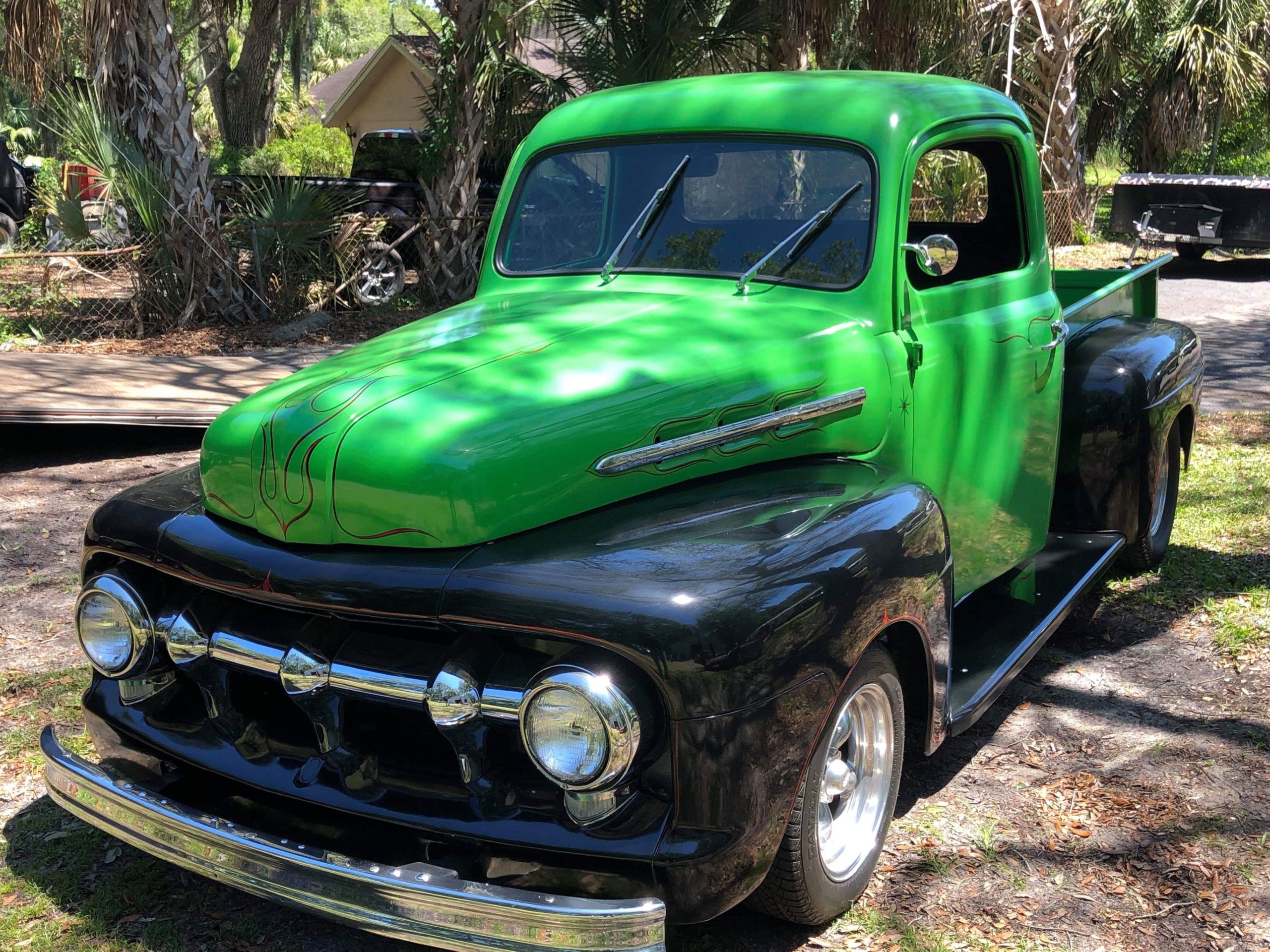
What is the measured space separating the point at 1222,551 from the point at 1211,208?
397 inches

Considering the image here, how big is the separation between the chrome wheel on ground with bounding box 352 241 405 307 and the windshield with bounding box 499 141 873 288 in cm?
868

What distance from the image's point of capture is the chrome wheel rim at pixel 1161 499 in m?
4.77

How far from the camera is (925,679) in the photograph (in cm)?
290

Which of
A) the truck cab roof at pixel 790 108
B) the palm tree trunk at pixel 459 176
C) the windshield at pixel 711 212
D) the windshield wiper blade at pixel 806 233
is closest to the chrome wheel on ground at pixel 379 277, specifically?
the palm tree trunk at pixel 459 176

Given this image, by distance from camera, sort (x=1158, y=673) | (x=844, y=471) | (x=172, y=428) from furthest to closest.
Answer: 1. (x=172, y=428)
2. (x=1158, y=673)
3. (x=844, y=471)

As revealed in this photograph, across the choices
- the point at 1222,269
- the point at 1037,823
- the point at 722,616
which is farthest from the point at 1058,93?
the point at 722,616

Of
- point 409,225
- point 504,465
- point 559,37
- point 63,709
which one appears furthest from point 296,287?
point 504,465

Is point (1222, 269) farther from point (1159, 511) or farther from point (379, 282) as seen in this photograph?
point (1159, 511)

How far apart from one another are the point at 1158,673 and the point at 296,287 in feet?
30.5

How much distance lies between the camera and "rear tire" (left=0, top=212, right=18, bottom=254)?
17.4 meters

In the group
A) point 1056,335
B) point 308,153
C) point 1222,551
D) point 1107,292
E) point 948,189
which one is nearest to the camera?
point 1056,335

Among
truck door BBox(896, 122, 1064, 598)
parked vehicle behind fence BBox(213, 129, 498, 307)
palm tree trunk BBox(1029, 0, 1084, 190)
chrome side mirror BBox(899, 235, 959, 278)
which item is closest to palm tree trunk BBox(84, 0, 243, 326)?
parked vehicle behind fence BBox(213, 129, 498, 307)

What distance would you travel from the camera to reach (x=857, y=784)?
276cm

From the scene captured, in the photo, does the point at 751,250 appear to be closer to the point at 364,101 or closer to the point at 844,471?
the point at 844,471
